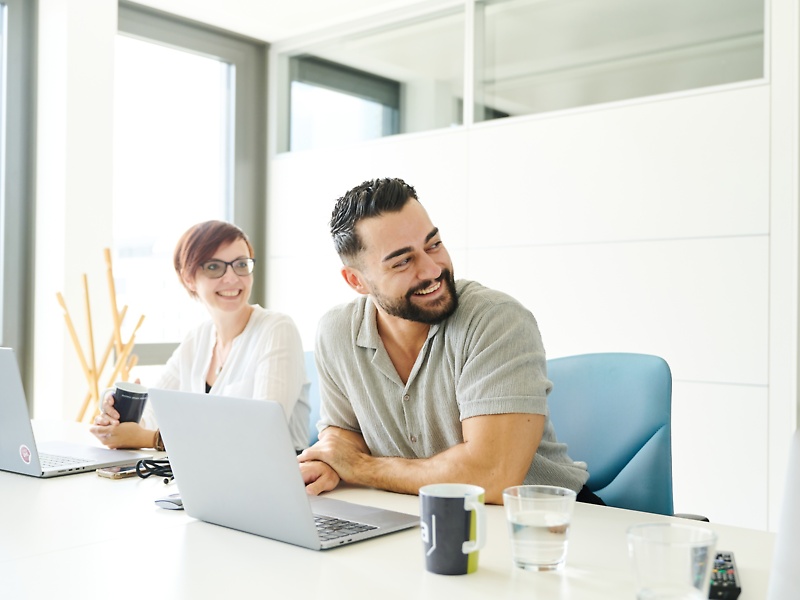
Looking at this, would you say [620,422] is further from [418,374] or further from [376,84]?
[376,84]

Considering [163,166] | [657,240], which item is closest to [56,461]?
[657,240]

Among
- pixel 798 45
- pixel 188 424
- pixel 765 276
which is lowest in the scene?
pixel 188 424

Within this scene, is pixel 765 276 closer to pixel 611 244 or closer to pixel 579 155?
pixel 611 244

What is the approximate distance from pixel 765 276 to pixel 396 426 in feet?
5.46

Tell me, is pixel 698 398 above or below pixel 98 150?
below

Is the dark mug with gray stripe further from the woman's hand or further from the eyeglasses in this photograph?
the eyeglasses

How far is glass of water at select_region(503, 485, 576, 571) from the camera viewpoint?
1093 mm

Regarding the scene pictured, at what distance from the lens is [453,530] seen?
1074 mm

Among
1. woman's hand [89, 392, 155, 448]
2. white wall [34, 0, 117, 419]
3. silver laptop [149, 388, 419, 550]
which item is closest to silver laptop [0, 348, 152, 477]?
woman's hand [89, 392, 155, 448]

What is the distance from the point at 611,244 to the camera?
129 inches

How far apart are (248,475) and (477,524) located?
36cm

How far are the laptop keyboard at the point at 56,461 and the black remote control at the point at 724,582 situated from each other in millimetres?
1326

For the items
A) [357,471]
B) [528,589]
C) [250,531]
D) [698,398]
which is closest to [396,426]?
[357,471]

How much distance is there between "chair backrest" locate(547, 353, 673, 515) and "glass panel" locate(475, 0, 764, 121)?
153 centimetres
